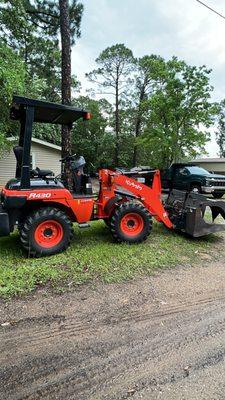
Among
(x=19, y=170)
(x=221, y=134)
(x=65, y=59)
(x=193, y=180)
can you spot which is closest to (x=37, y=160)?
(x=193, y=180)

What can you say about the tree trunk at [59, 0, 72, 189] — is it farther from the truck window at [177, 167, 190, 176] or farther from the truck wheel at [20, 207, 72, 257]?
the truck window at [177, 167, 190, 176]

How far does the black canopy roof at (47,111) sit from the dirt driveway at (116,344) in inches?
116

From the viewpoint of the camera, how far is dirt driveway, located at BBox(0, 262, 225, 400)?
2.38 metres

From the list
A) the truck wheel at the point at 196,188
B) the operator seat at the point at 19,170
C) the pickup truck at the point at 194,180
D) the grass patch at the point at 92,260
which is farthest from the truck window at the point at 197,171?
the operator seat at the point at 19,170

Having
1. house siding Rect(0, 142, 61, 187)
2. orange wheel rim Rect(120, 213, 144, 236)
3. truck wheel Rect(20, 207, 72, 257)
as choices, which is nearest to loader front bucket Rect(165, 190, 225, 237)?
orange wheel rim Rect(120, 213, 144, 236)

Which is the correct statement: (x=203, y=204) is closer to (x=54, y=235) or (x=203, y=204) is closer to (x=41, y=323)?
(x=54, y=235)

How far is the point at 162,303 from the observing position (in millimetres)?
3773

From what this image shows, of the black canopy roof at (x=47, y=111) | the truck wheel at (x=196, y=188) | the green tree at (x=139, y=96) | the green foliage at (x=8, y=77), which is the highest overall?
the green tree at (x=139, y=96)

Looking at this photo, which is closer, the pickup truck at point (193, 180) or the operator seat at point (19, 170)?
the operator seat at point (19, 170)

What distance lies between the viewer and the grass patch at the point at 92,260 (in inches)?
168

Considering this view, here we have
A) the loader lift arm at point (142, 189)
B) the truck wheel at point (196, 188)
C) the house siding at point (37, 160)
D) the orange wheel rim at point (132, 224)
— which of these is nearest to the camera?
the orange wheel rim at point (132, 224)

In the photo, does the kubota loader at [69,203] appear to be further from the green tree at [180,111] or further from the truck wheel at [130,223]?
the green tree at [180,111]

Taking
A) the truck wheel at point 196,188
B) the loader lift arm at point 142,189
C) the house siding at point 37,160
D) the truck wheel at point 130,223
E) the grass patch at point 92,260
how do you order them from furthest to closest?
1. the house siding at point 37,160
2. the truck wheel at point 196,188
3. the loader lift arm at point 142,189
4. the truck wheel at point 130,223
5. the grass patch at point 92,260

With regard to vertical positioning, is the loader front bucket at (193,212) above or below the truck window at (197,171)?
below
